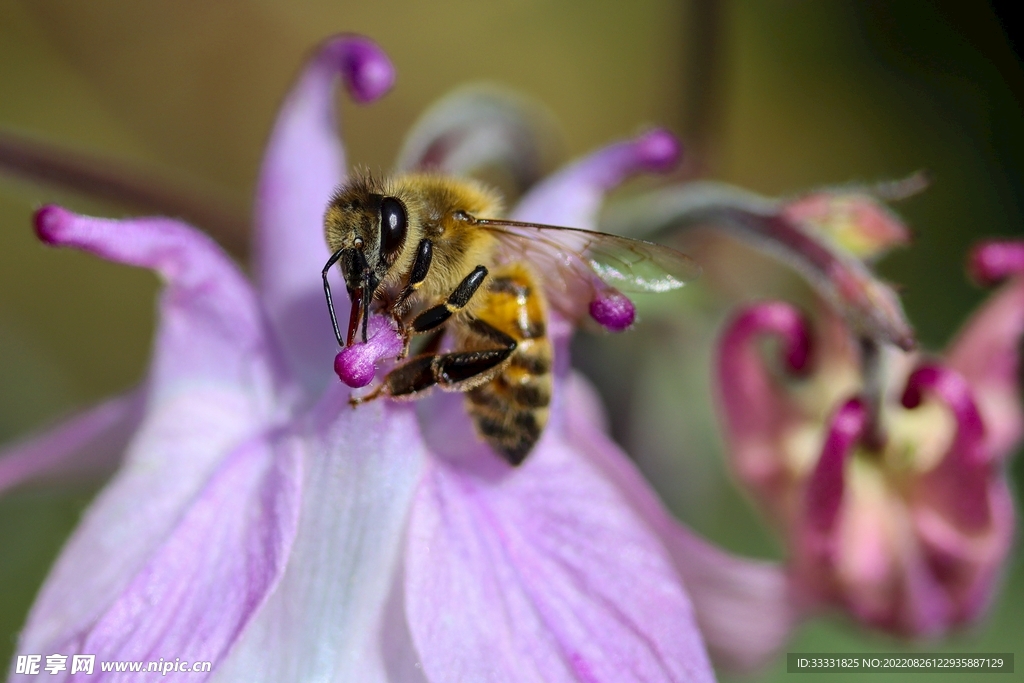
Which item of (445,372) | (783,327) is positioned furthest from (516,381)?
(783,327)

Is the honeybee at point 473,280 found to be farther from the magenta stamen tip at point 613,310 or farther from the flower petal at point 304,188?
the flower petal at point 304,188

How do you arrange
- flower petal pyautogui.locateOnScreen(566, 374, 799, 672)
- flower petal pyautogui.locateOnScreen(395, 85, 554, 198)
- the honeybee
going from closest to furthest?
the honeybee < flower petal pyautogui.locateOnScreen(566, 374, 799, 672) < flower petal pyautogui.locateOnScreen(395, 85, 554, 198)

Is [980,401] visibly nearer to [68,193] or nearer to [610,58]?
[68,193]

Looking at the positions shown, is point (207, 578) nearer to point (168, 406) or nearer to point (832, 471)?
point (168, 406)

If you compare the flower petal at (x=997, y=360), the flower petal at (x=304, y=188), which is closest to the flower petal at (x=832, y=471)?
the flower petal at (x=997, y=360)

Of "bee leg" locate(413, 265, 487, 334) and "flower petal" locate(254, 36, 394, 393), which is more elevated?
"flower petal" locate(254, 36, 394, 393)

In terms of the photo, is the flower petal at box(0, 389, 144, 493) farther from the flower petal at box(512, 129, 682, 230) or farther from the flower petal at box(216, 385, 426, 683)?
the flower petal at box(512, 129, 682, 230)

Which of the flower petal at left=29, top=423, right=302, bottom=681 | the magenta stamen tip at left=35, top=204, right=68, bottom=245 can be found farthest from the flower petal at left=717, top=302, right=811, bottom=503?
the magenta stamen tip at left=35, top=204, right=68, bottom=245
